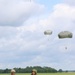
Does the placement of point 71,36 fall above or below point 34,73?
above

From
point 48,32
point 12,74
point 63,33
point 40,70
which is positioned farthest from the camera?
point 40,70

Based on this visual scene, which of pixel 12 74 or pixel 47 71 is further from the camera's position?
pixel 47 71

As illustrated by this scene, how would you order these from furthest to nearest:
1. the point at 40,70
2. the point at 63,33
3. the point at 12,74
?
1. the point at 40,70
2. the point at 63,33
3. the point at 12,74

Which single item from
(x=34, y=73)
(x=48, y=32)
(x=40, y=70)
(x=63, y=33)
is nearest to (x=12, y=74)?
(x=34, y=73)

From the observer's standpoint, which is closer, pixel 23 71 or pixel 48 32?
pixel 48 32

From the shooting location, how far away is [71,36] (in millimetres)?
46188

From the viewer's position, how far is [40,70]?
529 ft

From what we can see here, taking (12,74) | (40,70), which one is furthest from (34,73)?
(40,70)

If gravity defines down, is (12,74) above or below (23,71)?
below

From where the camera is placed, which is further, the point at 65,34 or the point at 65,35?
the point at 65,35

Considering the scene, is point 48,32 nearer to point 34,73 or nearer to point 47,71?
point 34,73

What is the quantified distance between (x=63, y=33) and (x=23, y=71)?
118037 millimetres

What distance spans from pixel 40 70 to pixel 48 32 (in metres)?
109

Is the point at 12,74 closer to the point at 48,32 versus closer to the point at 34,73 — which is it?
the point at 34,73
